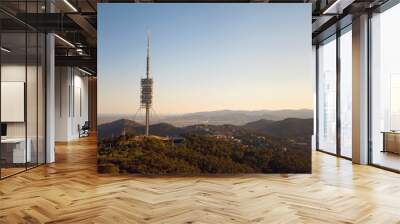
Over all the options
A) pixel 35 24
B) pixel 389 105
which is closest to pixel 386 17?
pixel 389 105

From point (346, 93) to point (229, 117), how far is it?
149 inches

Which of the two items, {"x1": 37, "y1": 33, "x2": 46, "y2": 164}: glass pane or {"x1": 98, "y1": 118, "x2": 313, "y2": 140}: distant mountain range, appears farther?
{"x1": 37, "y1": 33, "x2": 46, "y2": 164}: glass pane

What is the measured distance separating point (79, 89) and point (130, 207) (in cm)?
1342

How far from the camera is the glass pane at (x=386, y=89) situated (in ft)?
22.7

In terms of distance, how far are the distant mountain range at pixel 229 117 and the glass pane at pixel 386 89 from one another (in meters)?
1.81

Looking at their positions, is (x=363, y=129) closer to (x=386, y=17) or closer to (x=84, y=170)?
(x=386, y=17)

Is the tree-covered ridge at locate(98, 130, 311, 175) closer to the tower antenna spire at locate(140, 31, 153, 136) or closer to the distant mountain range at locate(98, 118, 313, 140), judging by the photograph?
the distant mountain range at locate(98, 118, 313, 140)

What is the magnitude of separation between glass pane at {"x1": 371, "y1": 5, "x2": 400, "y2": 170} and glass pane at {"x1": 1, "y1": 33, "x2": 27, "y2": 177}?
6769 millimetres

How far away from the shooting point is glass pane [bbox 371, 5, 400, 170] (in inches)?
273

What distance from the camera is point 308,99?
21.2 feet

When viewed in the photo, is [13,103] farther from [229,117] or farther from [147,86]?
[229,117]

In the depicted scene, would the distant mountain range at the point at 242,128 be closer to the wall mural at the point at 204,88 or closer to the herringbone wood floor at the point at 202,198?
the wall mural at the point at 204,88

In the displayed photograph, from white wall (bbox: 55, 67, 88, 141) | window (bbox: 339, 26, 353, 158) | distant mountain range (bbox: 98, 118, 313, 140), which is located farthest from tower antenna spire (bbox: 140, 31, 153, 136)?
white wall (bbox: 55, 67, 88, 141)

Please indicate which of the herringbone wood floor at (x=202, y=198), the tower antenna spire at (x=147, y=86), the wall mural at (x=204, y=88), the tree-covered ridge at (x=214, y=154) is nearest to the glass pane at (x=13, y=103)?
the herringbone wood floor at (x=202, y=198)
